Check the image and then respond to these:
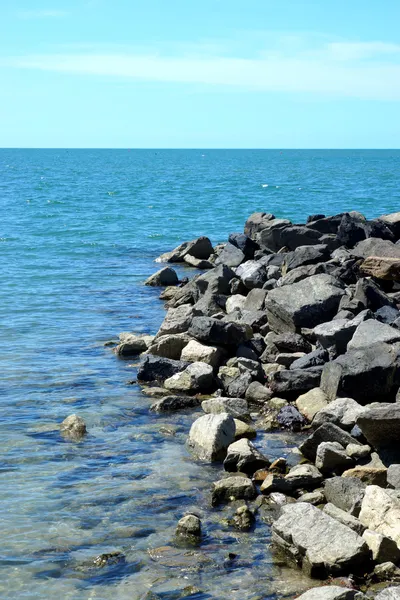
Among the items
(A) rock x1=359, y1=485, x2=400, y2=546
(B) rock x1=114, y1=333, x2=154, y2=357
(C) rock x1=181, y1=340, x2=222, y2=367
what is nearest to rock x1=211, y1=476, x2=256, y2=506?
(A) rock x1=359, y1=485, x2=400, y2=546

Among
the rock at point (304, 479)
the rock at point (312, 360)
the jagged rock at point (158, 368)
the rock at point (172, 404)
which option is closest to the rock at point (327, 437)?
the rock at point (304, 479)

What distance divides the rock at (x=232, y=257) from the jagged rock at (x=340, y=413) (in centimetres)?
1272

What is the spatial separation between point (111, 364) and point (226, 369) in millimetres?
2896

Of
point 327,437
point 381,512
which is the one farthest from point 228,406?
point 381,512

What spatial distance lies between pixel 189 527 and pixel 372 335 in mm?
5640

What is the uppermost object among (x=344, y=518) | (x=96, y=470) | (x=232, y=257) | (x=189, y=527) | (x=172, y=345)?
(x=232, y=257)

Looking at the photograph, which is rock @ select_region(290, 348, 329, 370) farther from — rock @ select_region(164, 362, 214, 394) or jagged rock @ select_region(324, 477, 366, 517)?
jagged rock @ select_region(324, 477, 366, 517)

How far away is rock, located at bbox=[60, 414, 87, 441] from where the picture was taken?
12.4m

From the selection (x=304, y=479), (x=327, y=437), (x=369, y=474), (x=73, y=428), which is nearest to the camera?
(x=369, y=474)

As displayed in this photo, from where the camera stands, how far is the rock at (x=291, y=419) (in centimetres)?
1255

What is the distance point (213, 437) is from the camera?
37.3 feet

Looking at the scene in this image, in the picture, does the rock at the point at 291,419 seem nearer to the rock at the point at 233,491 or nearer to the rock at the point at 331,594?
the rock at the point at 233,491

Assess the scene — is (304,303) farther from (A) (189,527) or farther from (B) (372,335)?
(A) (189,527)

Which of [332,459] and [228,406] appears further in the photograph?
[228,406]
